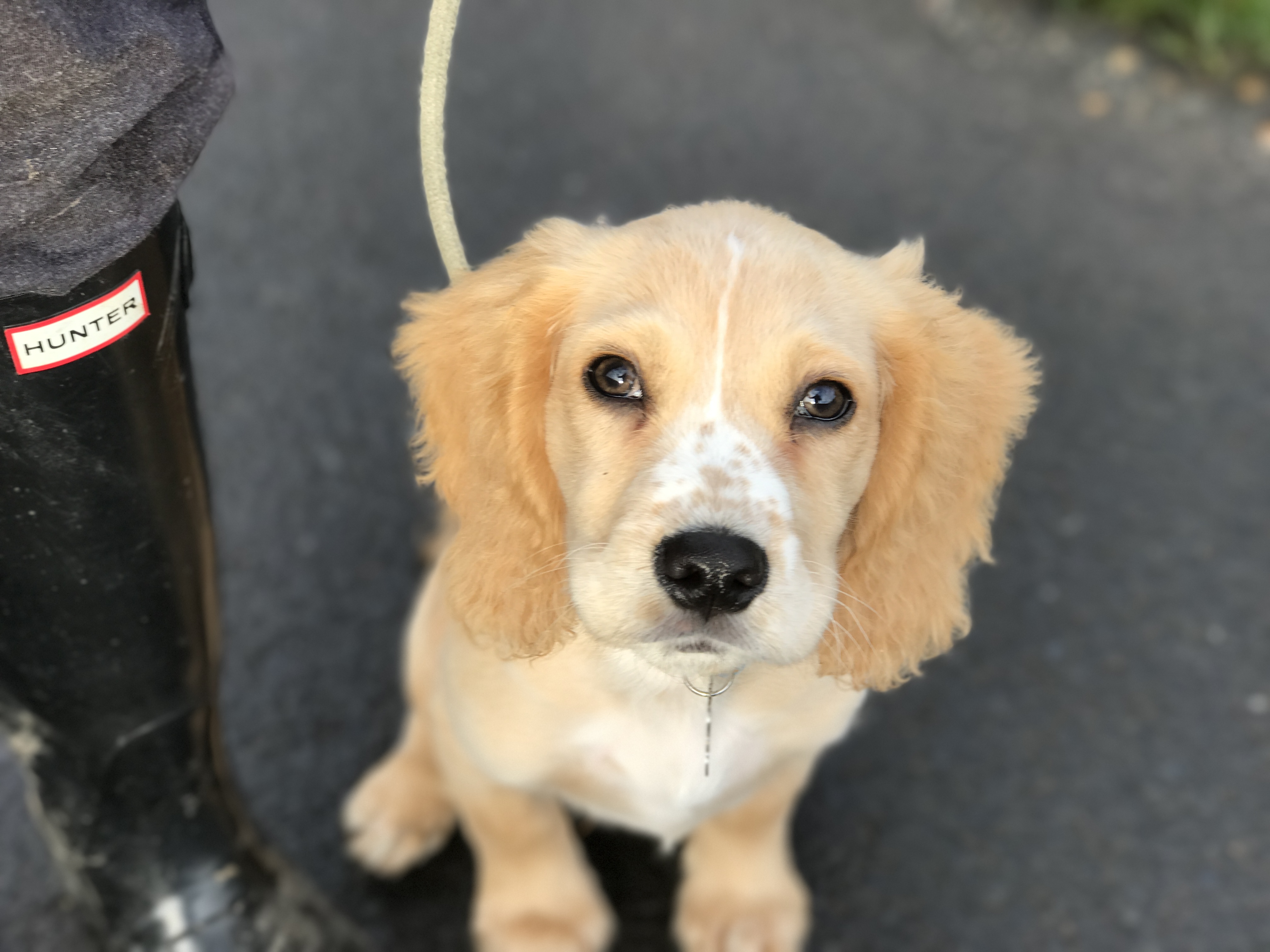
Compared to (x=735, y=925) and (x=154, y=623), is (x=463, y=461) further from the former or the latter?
(x=735, y=925)

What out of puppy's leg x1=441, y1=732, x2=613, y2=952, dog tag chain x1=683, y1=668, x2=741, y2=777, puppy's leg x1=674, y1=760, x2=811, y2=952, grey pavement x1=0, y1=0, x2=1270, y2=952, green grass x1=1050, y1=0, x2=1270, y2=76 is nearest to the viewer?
dog tag chain x1=683, y1=668, x2=741, y2=777

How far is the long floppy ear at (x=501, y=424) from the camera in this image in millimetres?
1324

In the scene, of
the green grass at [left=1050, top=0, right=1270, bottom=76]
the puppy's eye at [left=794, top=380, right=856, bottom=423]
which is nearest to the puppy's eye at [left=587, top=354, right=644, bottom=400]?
the puppy's eye at [left=794, top=380, right=856, bottom=423]

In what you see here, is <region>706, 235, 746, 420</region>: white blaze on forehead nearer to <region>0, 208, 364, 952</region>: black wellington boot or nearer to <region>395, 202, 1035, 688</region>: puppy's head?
<region>395, 202, 1035, 688</region>: puppy's head

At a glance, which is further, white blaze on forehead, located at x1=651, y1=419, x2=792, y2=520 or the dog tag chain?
the dog tag chain

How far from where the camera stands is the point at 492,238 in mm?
2900

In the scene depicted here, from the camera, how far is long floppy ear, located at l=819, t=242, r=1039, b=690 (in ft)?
4.34

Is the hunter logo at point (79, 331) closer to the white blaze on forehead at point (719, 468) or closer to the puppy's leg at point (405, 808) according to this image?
the white blaze on forehead at point (719, 468)

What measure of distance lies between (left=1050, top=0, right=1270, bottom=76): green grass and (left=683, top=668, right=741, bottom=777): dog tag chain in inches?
109

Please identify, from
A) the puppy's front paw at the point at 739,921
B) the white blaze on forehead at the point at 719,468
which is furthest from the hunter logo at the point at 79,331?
the puppy's front paw at the point at 739,921

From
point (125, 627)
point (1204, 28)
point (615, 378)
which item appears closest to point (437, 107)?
point (615, 378)

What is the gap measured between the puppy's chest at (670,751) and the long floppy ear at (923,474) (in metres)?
0.17

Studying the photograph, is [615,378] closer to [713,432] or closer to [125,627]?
[713,432]

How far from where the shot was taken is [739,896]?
186cm
